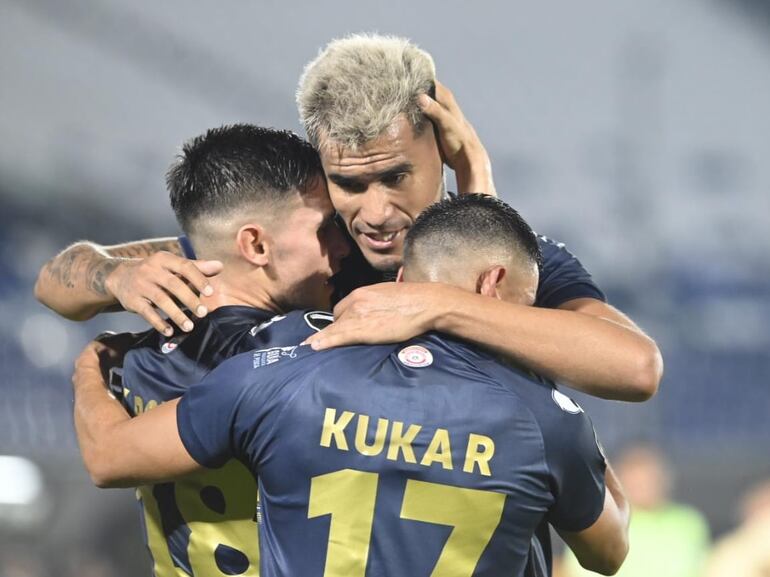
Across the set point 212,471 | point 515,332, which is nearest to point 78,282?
point 212,471

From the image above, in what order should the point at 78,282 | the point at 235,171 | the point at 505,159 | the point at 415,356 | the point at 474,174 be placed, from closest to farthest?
the point at 415,356 < the point at 235,171 < the point at 78,282 < the point at 474,174 < the point at 505,159

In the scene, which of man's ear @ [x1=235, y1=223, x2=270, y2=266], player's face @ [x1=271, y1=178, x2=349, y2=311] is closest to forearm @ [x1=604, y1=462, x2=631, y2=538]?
player's face @ [x1=271, y1=178, x2=349, y2=311]

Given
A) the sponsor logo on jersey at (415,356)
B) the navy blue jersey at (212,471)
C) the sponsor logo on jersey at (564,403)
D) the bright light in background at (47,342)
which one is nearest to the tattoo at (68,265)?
the navy blue jersey at (212,471)

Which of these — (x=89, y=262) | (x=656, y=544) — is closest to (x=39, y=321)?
(x=656, y=544)

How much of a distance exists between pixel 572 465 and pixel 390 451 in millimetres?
406

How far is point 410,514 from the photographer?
2.47 metres

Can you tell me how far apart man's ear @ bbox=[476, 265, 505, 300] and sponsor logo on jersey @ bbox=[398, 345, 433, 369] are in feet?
0.67

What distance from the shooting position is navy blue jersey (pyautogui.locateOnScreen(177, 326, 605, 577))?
96.8 inches

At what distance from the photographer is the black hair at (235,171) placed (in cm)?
301

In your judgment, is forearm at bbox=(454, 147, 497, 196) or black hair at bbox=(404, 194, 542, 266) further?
forearm at bbox=(454, 147, 497, 196)

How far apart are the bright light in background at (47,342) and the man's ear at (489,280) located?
7917 millimetres

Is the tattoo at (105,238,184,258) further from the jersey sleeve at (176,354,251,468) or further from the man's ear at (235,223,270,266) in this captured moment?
the jersey sleeve at (176,354,251,468)

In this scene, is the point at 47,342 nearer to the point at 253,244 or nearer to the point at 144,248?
the point at 144,248

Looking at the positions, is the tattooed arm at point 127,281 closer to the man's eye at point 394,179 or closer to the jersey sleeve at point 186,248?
the jersey sleeve at point 186,248
